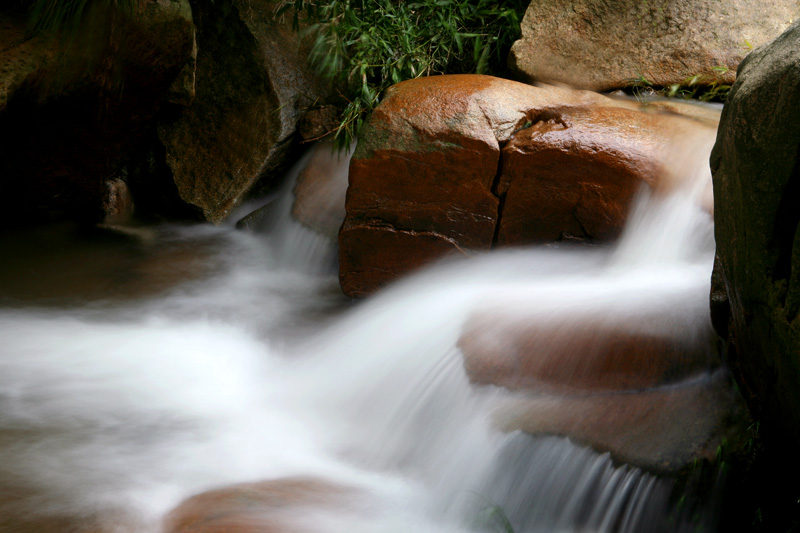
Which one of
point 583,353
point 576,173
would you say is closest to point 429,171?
point 576,173

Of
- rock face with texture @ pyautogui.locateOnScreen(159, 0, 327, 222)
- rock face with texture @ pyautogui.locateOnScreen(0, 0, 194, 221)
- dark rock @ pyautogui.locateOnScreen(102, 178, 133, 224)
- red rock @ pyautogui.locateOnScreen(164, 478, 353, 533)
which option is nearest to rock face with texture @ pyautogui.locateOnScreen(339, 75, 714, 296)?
rock face with texture @ pyautogui.locateOnScreen(159, 0, 327, 222)

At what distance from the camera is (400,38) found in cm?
418

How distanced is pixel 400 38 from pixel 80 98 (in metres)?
1.94

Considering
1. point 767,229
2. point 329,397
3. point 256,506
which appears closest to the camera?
point 767,229

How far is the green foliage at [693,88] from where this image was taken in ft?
12.8

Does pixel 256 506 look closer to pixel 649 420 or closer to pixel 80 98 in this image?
pixel 649 420

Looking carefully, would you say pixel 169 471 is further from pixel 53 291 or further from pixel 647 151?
pixel 647 151

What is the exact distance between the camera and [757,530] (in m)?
1.92

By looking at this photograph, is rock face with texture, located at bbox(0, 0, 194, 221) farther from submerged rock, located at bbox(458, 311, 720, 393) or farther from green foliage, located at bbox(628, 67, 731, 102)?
green foliage, located at bbox(628, 67, 731, 102)

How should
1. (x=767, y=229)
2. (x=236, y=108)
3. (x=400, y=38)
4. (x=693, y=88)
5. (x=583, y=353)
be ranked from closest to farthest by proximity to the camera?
1. (x=767, y=229)
2. (x=583, y=353)
3. (x=693, y=88)
4. (x=400, y=38)
5. (x=236, y=108)

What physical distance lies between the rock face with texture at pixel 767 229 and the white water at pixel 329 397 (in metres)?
0.36

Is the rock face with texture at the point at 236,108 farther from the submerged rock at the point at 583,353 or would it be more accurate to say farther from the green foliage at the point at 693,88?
the submerged rock at the point at 583,353

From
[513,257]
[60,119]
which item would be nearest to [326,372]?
[513,257]

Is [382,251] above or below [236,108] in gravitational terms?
below
